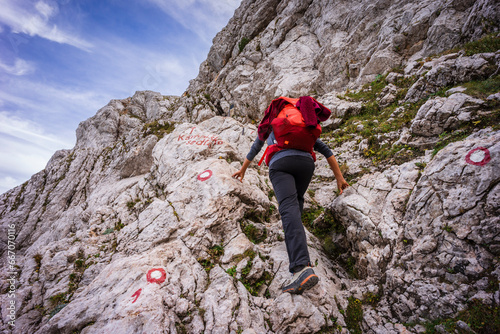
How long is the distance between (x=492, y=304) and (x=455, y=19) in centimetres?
1732

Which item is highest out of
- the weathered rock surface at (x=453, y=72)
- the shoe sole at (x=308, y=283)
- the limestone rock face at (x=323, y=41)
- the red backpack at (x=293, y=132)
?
the limestone rock face at (x=323, y=41)

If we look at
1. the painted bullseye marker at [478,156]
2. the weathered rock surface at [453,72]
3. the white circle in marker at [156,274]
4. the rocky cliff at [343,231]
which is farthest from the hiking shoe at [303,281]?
the weathered rock surface at [453,72]

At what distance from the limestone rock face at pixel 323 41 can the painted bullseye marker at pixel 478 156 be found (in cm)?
685

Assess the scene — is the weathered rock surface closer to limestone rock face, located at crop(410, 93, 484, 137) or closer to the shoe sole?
limestone rock face, located at crop(410, 93, 484, 137)

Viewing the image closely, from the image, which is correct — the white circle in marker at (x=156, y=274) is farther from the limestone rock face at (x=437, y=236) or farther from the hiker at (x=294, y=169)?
the limestone rock face at (x=437, y=236)

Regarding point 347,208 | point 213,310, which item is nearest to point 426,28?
point 347,208

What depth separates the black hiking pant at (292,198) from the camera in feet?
11.7

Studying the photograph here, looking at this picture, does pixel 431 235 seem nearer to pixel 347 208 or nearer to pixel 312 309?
pixel 347 208

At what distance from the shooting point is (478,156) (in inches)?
133

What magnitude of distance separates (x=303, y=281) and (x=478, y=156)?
3887 millimetres

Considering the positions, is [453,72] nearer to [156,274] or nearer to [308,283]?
[308,283]

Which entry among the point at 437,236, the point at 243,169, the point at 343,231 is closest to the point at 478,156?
the point at 437,236

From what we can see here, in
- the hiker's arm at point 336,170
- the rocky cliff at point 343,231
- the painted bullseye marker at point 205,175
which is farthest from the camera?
the painted bullseye marker at point 205,175

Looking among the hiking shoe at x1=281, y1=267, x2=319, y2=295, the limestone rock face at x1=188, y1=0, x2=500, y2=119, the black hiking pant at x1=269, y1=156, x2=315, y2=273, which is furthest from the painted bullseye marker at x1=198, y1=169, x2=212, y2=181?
the limestone rock face at x1=188, y1=0, x2=500, y2=119
